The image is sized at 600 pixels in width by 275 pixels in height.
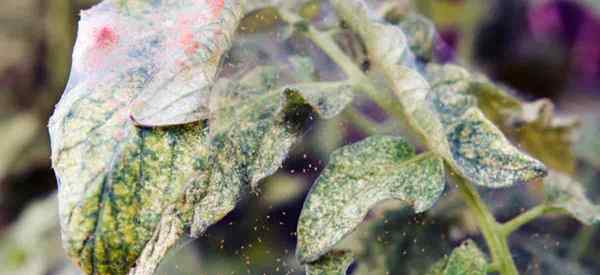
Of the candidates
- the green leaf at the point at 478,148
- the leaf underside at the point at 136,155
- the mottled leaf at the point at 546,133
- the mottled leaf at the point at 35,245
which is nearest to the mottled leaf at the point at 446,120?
the green leaf at the point at 478,148

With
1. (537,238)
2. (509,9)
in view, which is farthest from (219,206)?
(509,9)

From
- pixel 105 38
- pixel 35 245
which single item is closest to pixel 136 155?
pixel 105 38

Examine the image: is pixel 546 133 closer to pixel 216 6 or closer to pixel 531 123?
pixel 531 123

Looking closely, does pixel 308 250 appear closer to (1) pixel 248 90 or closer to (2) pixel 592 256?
(1) pixel 248 90

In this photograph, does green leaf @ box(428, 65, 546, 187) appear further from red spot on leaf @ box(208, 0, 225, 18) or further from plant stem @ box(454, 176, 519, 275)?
red spot on leaf @ box(208, 0, 225, 18)

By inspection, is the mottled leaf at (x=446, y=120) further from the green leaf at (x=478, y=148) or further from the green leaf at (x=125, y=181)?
the green leaf at (x=125, y=181)

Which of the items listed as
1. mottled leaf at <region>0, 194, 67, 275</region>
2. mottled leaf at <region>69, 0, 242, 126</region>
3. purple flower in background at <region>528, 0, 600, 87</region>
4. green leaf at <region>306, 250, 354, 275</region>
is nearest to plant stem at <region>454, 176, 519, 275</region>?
green leaf at <region>306, 250, 354, 275</region>
